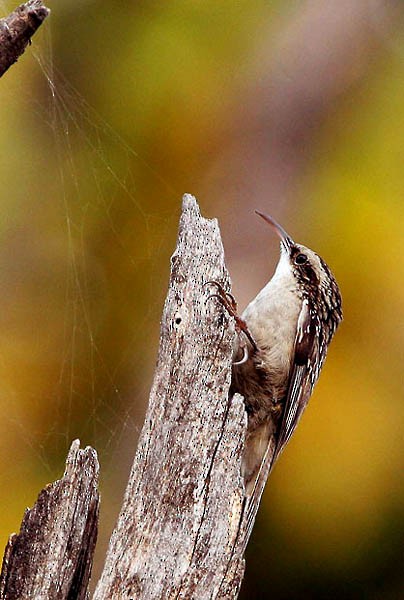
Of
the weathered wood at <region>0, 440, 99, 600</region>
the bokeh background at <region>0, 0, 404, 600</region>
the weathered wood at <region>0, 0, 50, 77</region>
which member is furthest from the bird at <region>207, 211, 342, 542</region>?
the bokeh background at <region>0, 0, 404, 600</region>

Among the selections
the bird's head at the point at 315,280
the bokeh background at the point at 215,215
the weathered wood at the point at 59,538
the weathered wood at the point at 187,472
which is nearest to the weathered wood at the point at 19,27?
the weathered wood at the point at 187,472

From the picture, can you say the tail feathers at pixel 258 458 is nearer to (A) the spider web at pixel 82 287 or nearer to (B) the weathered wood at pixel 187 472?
(B) the weathered wood at pixel 187 472

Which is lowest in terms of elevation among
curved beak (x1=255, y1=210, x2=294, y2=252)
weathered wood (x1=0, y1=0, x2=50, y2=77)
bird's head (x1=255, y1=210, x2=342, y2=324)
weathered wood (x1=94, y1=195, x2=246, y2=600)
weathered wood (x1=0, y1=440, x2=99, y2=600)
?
weathered wood (x1=0, y1=440, x2=99, y2=600)

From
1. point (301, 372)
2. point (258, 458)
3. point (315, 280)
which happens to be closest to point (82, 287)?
point (315, 280)

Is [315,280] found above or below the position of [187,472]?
above

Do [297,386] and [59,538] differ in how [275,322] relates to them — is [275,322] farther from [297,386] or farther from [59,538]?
[59,538]

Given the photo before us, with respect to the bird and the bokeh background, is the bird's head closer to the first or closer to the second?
the bird

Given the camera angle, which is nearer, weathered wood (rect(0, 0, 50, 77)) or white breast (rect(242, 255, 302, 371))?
weathered wood (rect(0, 0, 50, 77))
